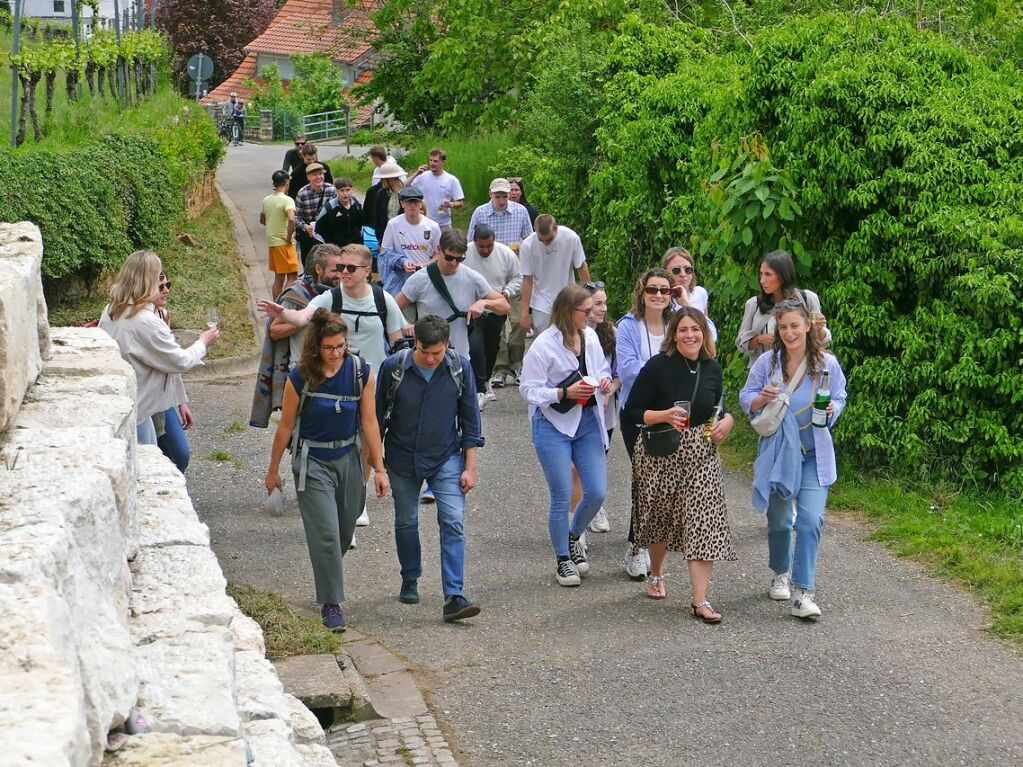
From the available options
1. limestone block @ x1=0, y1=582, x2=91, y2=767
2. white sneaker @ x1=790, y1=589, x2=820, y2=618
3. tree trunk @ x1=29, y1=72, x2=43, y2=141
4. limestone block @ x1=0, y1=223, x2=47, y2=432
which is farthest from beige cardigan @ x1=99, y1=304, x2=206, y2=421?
tree trunk @ x1=29, y1=72, x2=43, y2=141

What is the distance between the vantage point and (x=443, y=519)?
7.72 meters

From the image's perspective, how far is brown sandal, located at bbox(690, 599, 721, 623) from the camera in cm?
762

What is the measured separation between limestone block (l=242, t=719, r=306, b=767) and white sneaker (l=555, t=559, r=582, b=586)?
167 inches

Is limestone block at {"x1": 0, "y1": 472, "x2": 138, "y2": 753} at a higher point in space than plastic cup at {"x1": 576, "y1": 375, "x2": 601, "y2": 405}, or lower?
higher

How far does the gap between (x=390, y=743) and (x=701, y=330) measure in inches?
114

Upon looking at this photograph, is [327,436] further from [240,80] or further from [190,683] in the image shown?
[240,80]

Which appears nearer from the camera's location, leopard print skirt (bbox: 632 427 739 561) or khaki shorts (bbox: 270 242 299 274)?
leopard print skirt (bbox: 632 427 739 561)

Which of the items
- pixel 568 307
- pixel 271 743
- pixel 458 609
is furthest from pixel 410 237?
pixel 271 743

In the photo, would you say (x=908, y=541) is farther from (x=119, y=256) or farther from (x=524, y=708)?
(x=119, y=256)

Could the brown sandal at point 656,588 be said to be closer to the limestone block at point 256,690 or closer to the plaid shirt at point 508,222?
the limestone block at point 256,690

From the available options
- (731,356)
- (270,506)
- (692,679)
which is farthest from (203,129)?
(692,679)

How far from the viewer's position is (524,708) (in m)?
6.62

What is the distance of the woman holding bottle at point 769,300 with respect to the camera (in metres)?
8.69

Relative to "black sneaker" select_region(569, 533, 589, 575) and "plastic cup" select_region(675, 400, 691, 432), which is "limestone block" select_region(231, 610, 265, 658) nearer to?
"plastic cup" select_region(675, 400, 691, 432)
